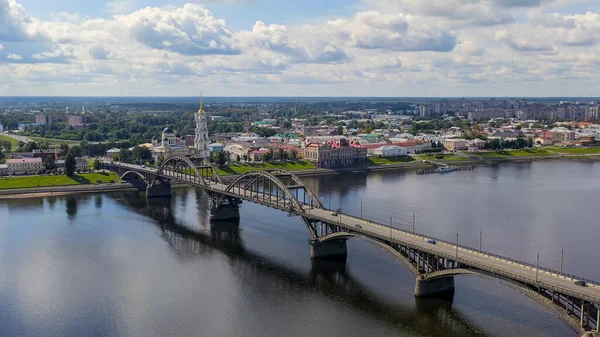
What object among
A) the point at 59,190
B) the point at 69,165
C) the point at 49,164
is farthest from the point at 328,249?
the point at 49,164

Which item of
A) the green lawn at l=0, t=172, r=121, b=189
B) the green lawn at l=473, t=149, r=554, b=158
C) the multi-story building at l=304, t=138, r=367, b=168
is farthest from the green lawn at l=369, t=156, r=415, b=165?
the green lawn at l=0, t=172, r=121, b=189

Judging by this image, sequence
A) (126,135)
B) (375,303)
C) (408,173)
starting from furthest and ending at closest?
(126,135) < (408,173) < (375,303)

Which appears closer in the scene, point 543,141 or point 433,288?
point 433,288

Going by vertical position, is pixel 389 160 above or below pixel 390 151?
below

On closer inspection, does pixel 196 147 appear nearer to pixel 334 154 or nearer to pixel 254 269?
pixel 334 154

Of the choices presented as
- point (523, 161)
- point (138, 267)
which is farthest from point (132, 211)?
point (523, 161)

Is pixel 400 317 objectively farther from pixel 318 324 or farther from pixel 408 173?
pixel 408 173

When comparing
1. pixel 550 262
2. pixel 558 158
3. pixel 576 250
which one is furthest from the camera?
pixel 558 158
